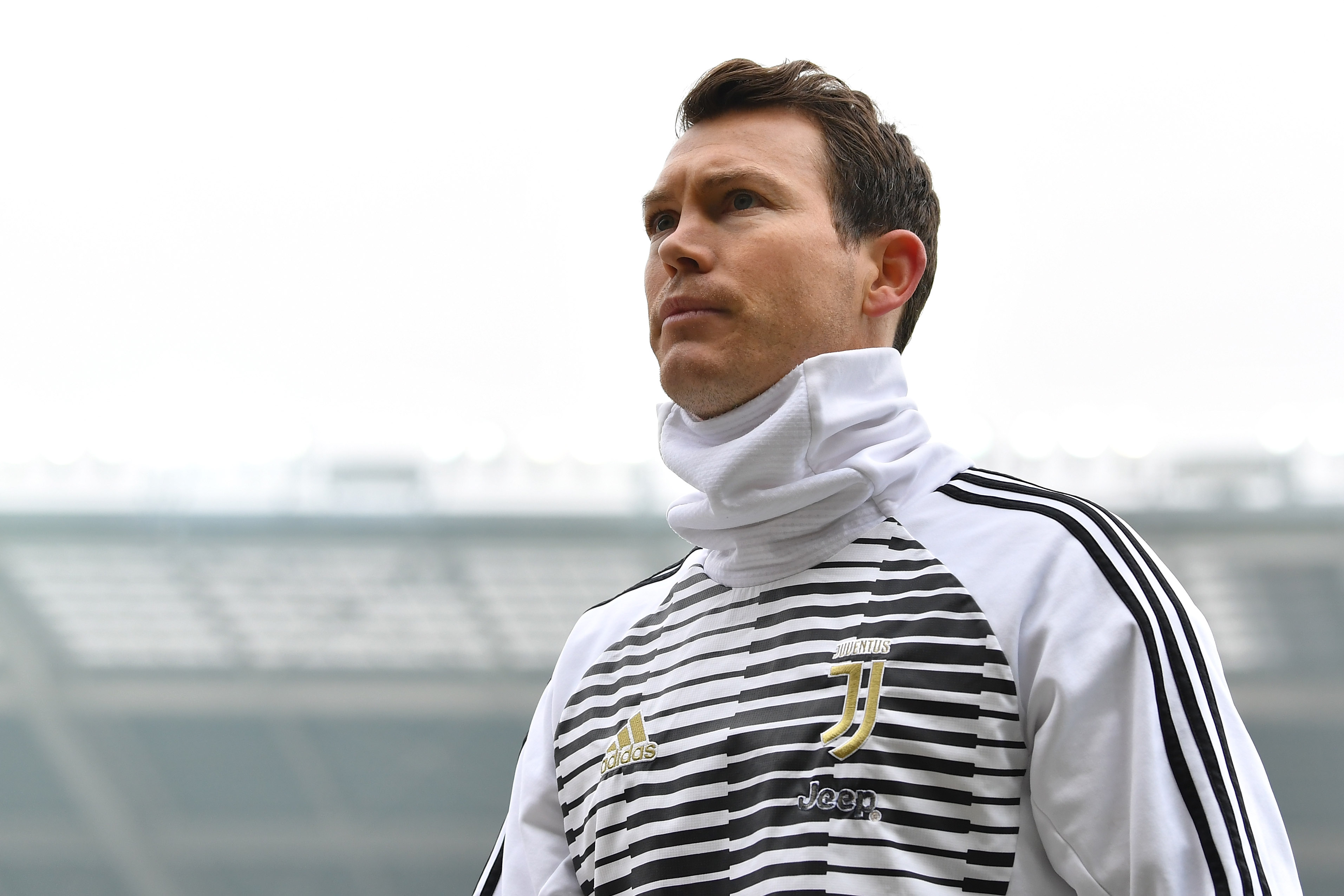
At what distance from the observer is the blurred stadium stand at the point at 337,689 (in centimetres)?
264

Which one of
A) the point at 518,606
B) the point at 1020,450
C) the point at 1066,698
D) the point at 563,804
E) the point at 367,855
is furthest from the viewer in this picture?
the point at 518,606

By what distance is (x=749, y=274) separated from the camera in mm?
861

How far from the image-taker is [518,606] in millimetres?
3176

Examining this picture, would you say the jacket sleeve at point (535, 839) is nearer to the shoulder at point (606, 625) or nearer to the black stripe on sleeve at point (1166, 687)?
the shoulder at point (606, 625)

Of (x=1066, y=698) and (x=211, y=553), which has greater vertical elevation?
(x=1066, y=698)

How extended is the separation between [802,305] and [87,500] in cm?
279

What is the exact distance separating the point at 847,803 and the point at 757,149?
52 cm

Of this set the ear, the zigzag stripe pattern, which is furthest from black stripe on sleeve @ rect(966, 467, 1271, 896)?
the ear

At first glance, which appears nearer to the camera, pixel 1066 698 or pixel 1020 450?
pixel 1066 698

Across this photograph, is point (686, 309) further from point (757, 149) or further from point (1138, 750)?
point (1138, 750)

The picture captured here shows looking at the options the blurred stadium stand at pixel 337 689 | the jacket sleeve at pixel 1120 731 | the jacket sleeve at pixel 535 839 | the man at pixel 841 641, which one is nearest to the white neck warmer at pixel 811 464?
the man at pixel 841 641

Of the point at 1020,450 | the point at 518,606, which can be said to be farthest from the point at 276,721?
the point at 1020,450

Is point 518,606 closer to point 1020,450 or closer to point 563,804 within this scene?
point 1020,450

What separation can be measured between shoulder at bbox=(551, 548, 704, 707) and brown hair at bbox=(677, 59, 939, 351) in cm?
30
